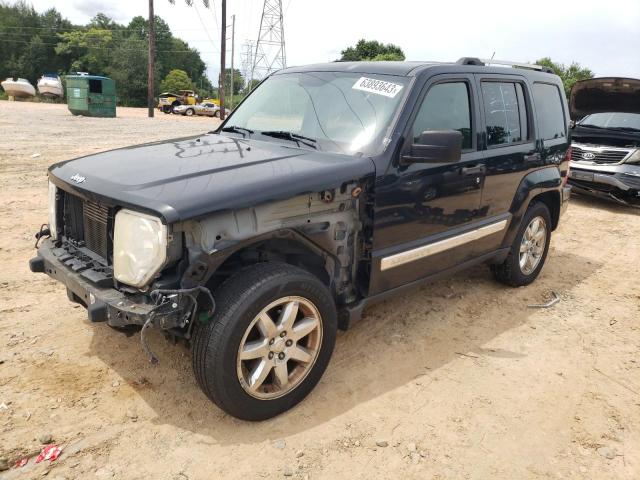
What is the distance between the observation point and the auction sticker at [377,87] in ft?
11.4

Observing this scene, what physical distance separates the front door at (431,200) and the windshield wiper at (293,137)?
0.58 metres

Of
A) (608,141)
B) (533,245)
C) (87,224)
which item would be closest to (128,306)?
(87,224)

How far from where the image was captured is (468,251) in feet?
13.6

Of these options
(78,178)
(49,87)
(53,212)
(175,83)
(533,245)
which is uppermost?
(175,83)

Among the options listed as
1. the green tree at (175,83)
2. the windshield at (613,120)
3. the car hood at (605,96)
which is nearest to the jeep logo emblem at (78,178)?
the car hood at (605,96)

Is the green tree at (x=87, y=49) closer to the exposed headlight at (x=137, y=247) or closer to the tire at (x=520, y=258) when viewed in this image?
the tire at (x=520, y=258)

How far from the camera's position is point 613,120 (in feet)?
32.1

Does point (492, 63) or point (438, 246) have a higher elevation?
point (492, 63)

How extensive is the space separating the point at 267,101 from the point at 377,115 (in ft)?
3.63

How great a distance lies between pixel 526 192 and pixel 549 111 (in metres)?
0.98

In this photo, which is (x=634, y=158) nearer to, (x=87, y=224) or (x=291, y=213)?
(x=291, y=213)

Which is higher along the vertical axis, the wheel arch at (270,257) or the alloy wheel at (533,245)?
the wheel arch at (270,257)

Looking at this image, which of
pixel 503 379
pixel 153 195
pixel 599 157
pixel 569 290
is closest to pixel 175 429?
pixel 153 195

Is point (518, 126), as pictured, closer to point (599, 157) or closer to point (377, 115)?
point (377, 115)
